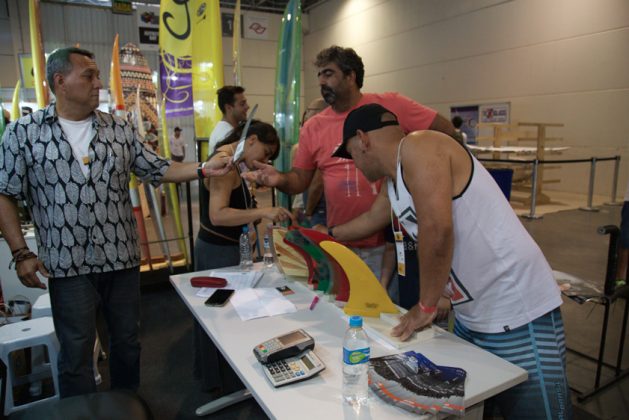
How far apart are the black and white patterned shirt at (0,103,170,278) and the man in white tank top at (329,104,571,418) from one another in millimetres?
1148

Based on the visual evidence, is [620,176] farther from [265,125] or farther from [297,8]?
[265,125]

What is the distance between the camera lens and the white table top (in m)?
1.03

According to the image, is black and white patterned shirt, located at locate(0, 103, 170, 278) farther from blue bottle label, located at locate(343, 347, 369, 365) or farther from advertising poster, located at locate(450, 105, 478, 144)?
advertising poster, located at locate(450, 105, 478, 144)

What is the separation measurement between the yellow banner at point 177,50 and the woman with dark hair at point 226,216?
2.07 meters

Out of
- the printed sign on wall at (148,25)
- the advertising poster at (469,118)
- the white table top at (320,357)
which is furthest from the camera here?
the printed sign on wall at (148,25)

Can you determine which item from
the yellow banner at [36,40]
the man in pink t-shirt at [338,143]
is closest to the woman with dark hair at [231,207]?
the man in pink t-shirt at [338,143]

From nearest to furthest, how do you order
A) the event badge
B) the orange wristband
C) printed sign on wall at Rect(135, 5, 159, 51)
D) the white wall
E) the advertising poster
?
the orange wristband → the event badge → the white wall → the advertising poster → printed sign on wall at Rect(135, 5, 159, 51)

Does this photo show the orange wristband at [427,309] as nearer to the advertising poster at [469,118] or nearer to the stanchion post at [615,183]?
the stanchion post at [615,183]

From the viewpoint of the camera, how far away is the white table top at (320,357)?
1.03 metres

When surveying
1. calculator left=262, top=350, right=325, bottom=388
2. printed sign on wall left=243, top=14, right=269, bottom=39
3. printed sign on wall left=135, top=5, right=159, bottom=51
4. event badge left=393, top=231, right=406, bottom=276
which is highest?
printed sign on wall left=243, top=14, right=269, bottom=39

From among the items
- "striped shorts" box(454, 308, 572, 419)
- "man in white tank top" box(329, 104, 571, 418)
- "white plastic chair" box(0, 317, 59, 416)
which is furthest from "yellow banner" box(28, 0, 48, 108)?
"striped shorts" box(454, 308, 572, 419)

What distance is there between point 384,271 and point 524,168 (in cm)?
639

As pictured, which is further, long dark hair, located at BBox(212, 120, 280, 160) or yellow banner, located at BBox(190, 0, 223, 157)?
yellow banner, located at BBox(190, 0, 223, 157)

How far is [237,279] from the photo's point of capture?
6.35 feet
